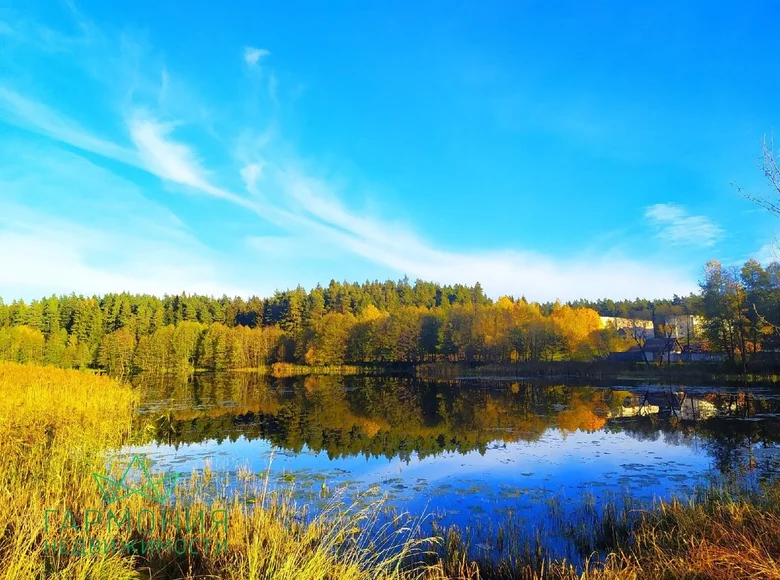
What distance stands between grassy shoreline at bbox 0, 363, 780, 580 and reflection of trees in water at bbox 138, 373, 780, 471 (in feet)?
23.9

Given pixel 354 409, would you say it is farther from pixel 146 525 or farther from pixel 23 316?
pixel 23 316

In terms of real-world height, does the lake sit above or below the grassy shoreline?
below

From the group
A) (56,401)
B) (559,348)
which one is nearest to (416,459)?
(56,401)

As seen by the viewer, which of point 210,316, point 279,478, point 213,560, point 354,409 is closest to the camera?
point 213,560

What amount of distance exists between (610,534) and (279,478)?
26.1 ft

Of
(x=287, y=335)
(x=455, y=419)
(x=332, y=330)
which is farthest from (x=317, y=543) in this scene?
(x=287, y=335)

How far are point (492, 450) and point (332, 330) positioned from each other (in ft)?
244

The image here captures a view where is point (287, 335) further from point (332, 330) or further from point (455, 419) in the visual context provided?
point (455, 419)

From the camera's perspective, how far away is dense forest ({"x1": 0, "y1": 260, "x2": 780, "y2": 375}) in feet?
161

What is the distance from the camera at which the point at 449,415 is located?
86.1ft

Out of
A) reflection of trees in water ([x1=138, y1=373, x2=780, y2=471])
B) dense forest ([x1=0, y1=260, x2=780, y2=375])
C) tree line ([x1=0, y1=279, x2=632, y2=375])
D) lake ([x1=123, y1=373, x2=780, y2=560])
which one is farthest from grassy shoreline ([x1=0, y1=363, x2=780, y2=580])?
tree line ([x1=0, y1=279, x2=632, y2=375])

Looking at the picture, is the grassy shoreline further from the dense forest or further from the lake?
the dense forest

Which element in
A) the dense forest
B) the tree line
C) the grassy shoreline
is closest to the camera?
the grassy shoreline

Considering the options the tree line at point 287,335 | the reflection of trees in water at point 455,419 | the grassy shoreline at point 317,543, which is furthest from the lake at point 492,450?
the tree line at point 287,335
